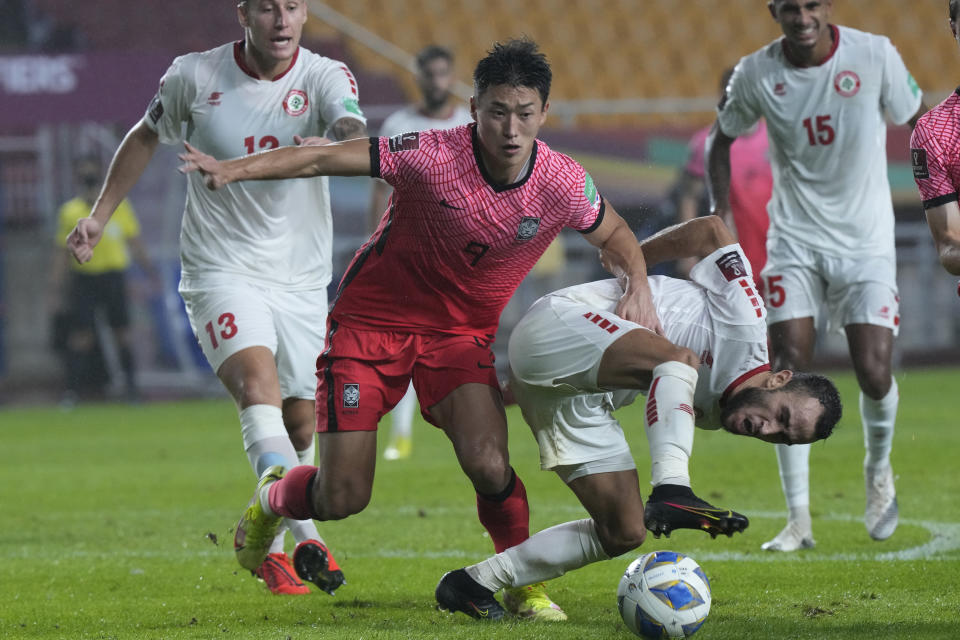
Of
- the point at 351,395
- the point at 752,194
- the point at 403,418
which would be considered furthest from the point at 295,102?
the point at 403,418

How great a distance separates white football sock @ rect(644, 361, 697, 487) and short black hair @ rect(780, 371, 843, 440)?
12.6 inches

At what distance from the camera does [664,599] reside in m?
4.03

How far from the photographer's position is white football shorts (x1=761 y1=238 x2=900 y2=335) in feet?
19.9

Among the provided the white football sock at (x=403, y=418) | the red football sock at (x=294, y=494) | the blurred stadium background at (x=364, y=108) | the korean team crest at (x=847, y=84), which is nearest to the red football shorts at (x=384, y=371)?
the red football sock at (x=294, y=494)

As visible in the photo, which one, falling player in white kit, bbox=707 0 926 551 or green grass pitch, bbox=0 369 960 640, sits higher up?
falling player in white kit, bbox=707 0 926 551

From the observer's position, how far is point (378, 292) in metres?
4.73

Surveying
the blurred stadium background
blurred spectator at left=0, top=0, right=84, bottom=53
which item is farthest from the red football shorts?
blurred spectator at left=0, top=0, right=84, bottom=53

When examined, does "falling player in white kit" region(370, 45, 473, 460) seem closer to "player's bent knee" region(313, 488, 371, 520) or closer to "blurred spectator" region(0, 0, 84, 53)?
"player's bent knee" region(313, 488, 371, 520)

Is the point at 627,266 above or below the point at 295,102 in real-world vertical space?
below

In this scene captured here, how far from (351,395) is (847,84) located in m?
2.83

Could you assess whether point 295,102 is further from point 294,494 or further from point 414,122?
point 414,122

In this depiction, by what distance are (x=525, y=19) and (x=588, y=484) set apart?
48.2 ft

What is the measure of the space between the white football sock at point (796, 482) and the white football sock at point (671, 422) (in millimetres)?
2000

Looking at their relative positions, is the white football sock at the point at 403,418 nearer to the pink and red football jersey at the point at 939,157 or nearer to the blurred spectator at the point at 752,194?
the blurred spectator at the point at 752,194
